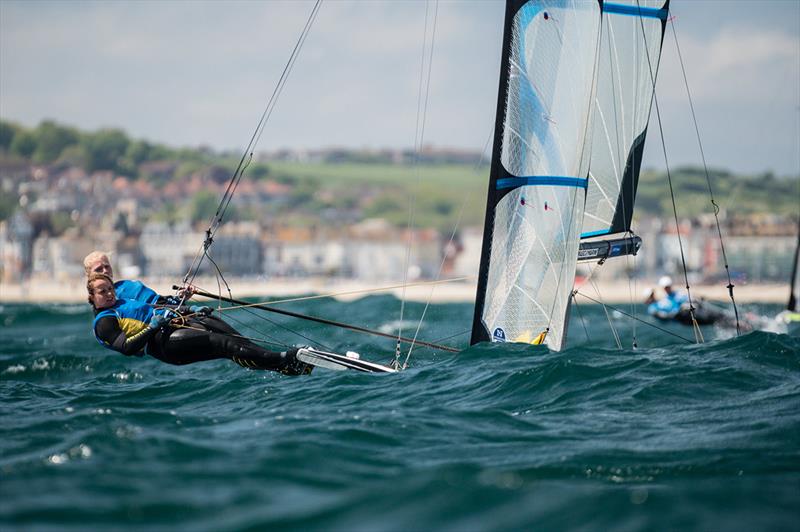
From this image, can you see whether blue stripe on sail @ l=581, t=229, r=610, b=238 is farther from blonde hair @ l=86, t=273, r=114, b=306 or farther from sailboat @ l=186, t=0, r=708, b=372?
blonde hair @ l=86, t=273, r=114, b=306

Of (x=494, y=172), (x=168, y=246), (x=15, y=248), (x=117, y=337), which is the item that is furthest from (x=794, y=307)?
(x=15, y=248)

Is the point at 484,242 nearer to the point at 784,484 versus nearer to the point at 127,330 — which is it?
the point at 127,330

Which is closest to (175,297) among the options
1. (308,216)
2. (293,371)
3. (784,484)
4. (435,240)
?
(293,371)

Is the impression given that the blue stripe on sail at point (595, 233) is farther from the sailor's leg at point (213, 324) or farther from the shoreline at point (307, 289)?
the shoreline at point (307, 289)

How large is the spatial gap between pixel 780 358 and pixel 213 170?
459 feet

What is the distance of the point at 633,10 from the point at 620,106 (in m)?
1.03

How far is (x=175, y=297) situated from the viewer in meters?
9.12

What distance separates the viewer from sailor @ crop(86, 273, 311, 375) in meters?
8.36

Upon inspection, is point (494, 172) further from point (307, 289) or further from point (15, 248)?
point (15, 248)

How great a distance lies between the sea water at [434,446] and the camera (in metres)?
5.23

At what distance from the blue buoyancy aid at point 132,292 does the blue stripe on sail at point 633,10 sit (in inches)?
224

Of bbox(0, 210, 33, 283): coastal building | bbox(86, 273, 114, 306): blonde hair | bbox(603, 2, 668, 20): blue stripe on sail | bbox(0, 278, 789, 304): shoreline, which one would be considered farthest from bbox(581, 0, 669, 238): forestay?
bbox(0, 210, 33, 283): coastal building

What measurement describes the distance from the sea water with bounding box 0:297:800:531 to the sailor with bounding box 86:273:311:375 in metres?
0.32

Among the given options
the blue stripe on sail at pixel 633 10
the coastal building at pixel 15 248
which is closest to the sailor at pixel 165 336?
the blue stripe on sail at pixel 633 10
